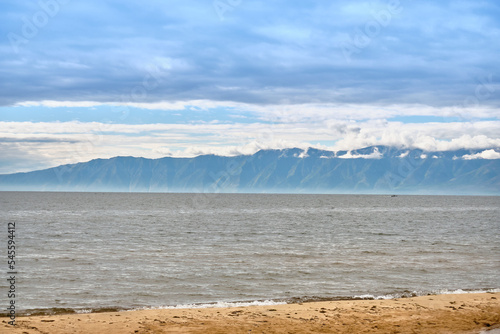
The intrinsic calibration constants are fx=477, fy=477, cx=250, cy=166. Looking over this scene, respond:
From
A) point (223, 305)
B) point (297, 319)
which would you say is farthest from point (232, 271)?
point (297, 319)

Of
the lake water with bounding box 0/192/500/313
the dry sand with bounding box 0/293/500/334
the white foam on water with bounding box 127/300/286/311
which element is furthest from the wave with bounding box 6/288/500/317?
the dry sand with bounding box 0/293/500/334

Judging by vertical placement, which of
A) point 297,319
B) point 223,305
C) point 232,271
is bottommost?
point 232,271

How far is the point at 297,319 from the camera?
64.5 feet

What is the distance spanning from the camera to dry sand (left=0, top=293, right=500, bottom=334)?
18156 millimetres

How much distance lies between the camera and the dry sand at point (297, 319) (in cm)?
1816

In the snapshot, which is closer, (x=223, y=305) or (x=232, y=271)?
(x=223, y=305)

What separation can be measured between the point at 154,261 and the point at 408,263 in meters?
19.4

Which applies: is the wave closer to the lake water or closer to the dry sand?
the lake water

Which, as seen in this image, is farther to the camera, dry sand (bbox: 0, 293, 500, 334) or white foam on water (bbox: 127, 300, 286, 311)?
white foam on water (bbox: 127, 300, 286, 311)

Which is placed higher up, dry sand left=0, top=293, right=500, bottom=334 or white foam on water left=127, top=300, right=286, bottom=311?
dry sand left=0, top=293, right=500, bottom=334

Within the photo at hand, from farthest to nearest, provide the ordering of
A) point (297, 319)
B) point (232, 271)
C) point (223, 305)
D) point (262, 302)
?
point (232, 271) < point (262, 302) < point (223, 305) < point (297, 319)

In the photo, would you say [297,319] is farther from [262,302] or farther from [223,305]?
[223,305]

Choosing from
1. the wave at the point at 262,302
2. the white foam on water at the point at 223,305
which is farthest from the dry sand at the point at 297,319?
the wave at the point at 262,302

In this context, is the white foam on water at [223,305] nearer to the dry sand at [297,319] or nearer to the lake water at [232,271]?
the lake water at [232,271]
